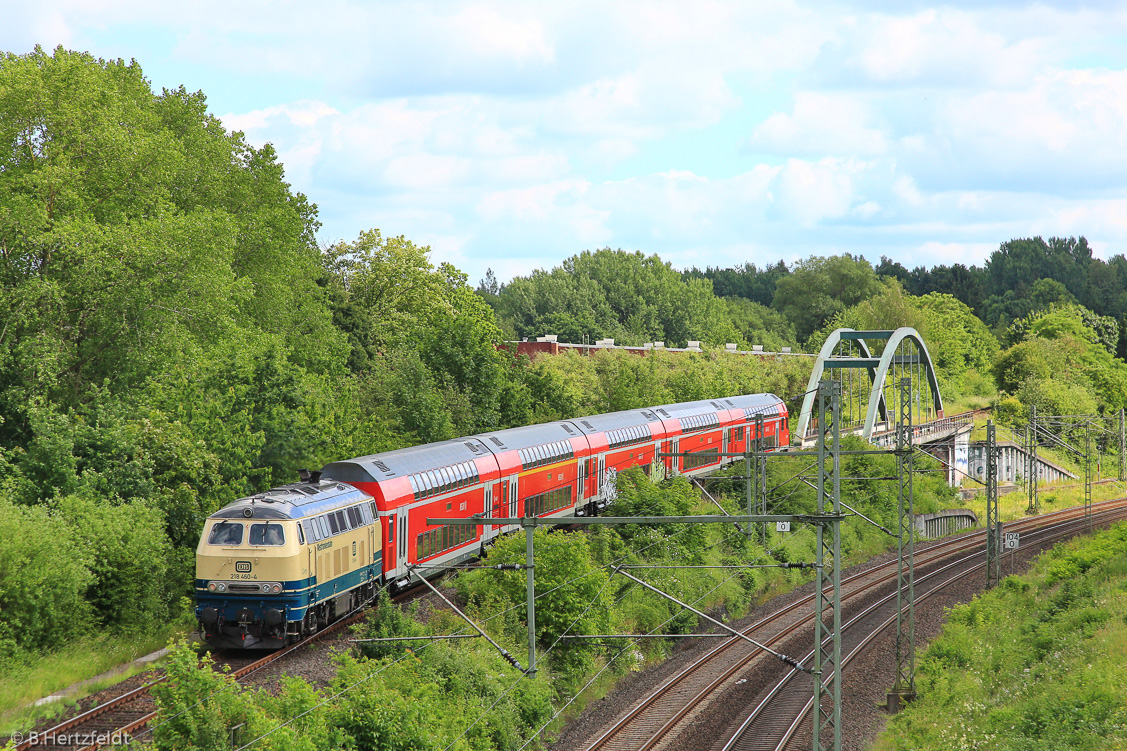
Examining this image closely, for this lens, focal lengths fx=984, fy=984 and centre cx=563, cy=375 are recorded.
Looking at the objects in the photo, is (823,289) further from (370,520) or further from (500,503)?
(370,520)

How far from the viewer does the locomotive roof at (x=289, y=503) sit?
22.3 metres

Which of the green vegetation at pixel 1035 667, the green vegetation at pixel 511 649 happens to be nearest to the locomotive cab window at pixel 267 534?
the green vegetation at pixel 511 649

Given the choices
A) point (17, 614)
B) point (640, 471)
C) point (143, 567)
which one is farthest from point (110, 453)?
point (640, 471)

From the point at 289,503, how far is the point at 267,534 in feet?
2.89

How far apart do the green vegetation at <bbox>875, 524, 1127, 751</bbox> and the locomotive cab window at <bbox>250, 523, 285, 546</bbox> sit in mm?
16114

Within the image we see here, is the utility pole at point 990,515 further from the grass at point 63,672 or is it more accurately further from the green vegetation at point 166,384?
the grass at point 63,672

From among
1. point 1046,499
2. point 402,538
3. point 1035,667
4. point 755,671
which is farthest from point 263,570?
point 1046,499

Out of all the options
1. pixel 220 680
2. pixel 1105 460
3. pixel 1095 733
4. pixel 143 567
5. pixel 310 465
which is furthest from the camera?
pixel 1105 460

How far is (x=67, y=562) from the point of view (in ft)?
73.6

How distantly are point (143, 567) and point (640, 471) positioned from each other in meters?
23.4

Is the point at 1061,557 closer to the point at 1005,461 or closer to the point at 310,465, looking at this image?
the point at 310,465

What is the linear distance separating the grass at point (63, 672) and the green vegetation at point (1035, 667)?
61.6ft

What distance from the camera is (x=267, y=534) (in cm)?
2208

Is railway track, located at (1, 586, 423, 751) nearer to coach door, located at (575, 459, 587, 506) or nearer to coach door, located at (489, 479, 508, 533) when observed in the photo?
coach door, located at (489, 479, 508, 533)
